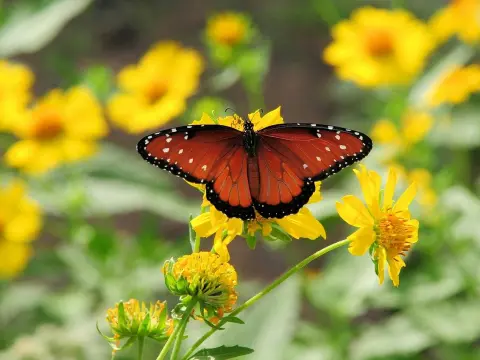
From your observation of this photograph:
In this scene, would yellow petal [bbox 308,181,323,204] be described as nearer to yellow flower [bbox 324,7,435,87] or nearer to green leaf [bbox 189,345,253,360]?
green leaf [bbox 189,345,253,360]

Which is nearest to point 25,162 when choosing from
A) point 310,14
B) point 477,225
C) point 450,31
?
point 477,225

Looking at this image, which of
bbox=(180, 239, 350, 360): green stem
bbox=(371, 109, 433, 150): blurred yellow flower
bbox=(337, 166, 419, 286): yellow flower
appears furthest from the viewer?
bbox=(371, 109, 433, 150): blurred yellow flower

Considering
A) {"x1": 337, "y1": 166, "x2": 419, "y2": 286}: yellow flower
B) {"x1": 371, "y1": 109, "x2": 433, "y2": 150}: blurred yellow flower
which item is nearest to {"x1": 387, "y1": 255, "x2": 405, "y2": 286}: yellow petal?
{"x1": 337, "y1": 166, "x2": 419, "y2": 286}: yellow flower

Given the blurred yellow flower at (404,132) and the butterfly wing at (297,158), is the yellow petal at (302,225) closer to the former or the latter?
the butterfly wing at (297,158)

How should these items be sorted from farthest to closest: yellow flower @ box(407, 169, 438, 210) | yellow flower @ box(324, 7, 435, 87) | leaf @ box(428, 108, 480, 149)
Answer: leaf @ box(428, 108, 480, 149) → yellow flower @ box(324, 7, 435, 87) → yellow flower @ box(407, 169, 438, 210)

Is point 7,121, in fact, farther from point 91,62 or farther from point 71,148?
point 91,62

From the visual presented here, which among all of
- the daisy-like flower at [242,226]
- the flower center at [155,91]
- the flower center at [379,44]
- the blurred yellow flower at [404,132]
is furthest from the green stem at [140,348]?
the flower center at [379,44]
